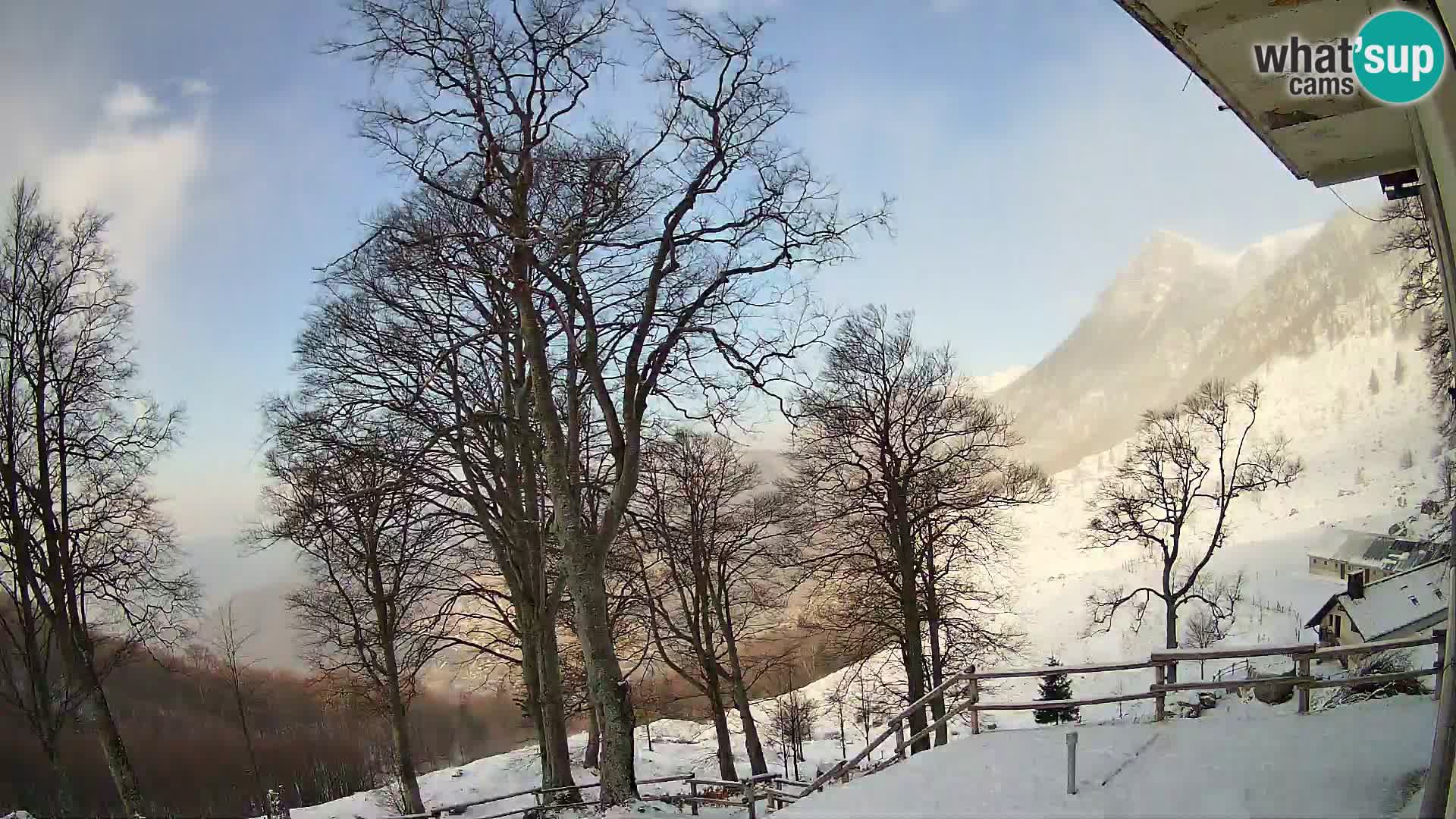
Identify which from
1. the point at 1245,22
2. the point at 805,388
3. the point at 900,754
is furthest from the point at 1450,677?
the point at 805,388

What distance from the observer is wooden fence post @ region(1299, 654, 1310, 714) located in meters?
8.29

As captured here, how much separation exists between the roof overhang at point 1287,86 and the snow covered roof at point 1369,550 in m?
26.7

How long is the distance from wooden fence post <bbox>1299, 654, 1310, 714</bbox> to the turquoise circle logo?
627 centimetres

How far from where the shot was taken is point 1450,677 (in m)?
3.90

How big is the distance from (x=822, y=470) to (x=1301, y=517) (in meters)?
49.1

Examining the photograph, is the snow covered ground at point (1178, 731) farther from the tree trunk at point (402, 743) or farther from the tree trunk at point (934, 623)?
the tree trunk at point (934, 623)

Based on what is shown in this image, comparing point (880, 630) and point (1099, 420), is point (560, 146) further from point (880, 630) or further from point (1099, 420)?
point (1099, 420)

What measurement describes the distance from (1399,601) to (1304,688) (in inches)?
673

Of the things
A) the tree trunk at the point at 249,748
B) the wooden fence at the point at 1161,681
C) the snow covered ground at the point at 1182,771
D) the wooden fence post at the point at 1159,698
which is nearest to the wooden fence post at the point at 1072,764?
the snow covered ground at the point at 1182,771

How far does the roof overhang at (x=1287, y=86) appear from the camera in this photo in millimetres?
3953

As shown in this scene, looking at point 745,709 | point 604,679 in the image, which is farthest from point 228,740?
point 604,679

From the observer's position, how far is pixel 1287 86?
4730 millimetres

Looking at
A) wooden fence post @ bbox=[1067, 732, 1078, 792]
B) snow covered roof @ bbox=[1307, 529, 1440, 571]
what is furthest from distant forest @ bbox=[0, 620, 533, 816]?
snow covered roof @ bbox=[1307, 529, 1440, 571]

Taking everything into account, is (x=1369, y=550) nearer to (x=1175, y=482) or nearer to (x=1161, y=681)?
(x=1175, y=482)
